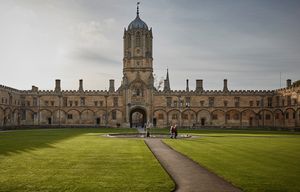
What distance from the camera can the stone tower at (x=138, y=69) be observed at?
65.1 meters

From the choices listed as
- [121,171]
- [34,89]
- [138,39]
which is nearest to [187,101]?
[138,39]

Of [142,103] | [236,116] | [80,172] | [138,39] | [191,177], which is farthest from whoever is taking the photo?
[236,116]

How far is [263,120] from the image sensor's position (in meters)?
65.8

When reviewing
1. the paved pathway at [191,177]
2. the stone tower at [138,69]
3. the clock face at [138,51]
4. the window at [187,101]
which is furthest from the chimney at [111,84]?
the paved pathway at [191,177]

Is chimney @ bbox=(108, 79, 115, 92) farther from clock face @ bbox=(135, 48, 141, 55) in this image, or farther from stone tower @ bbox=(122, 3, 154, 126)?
clock face @ bbox=(135, 48, 141, 55)

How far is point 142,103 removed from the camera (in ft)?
214

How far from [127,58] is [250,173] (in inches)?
2131

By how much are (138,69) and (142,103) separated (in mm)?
5591

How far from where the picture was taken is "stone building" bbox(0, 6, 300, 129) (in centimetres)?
6538

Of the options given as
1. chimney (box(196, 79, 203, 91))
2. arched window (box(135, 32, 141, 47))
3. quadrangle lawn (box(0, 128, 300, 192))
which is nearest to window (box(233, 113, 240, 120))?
chimney (box(196, 79, 203, 91))

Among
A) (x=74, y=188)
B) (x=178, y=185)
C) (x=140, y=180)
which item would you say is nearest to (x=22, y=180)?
(x=74, y=188)

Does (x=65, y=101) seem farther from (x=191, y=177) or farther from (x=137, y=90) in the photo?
(x=191, y=177)

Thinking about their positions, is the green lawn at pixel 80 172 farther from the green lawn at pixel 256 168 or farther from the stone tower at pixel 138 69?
the stone tower at pixel 138 69

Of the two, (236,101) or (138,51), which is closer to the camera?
(138,51)
